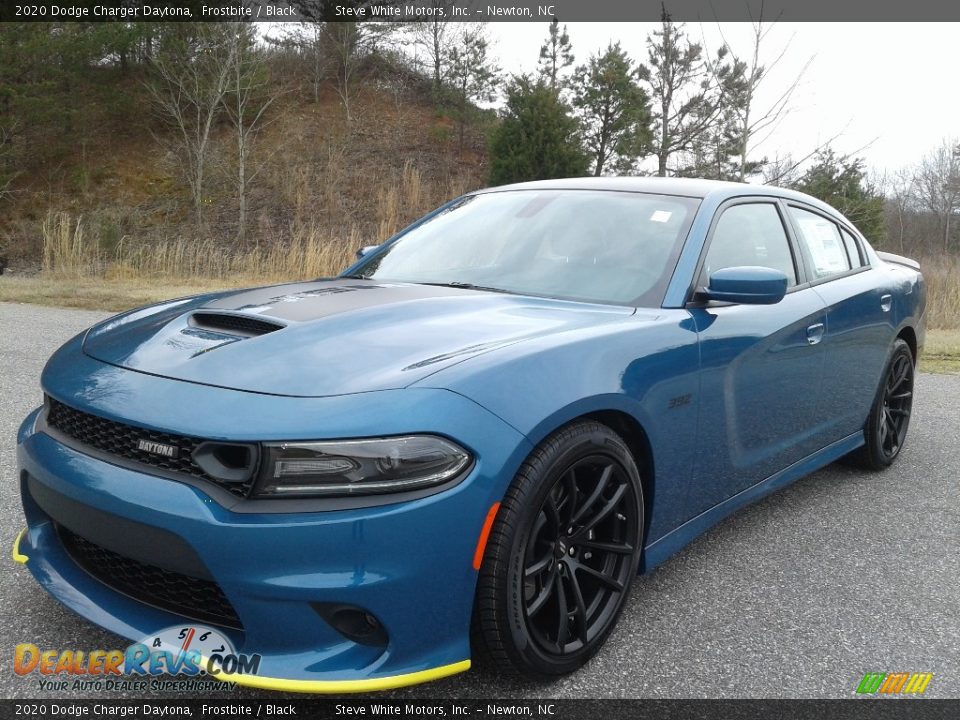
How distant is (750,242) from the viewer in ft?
10.9

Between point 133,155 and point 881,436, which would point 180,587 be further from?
point 133,155

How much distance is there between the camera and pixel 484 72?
103ft

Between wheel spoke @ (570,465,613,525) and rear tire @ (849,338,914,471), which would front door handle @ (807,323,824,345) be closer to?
rear tire @ (849,338,914,471)

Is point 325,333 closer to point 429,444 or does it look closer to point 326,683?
point 429,444

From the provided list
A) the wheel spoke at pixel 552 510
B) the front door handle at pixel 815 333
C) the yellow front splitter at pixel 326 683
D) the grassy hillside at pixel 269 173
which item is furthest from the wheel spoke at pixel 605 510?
the grassy hillside at pixel 269 173

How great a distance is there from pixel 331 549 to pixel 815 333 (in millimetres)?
2401

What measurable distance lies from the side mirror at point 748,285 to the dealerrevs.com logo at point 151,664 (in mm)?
1851

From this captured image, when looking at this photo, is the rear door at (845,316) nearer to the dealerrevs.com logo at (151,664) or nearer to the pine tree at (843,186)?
the dealerrevs.com logo at (151,664)

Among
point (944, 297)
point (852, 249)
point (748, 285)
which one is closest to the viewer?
point (748, 285)

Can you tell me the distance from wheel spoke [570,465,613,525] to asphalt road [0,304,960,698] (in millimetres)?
457

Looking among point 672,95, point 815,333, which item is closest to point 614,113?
point 672,95

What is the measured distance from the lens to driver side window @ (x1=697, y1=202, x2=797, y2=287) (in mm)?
3064

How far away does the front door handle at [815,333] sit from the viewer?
3.29 metres

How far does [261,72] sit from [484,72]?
Result: 8.79 meters
